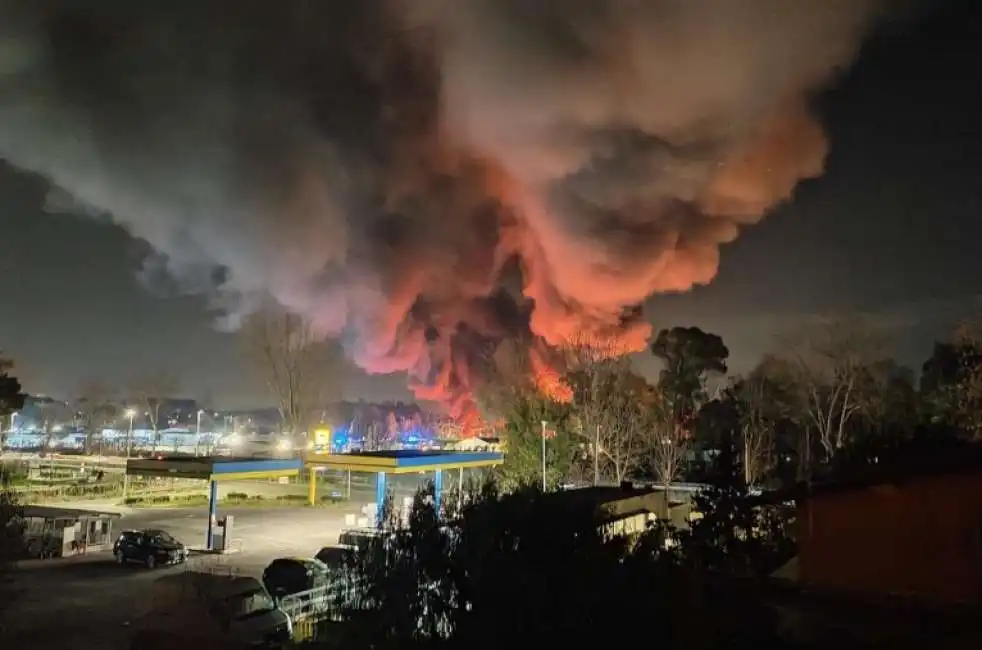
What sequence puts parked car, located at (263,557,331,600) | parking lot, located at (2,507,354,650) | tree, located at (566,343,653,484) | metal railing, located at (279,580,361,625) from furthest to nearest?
tree, located at (566,343,653,484)
parked car, located at (263,557,331,600)
parking lot, located at (2,507,354,650)
metal railing, located at (279,580,361,625)

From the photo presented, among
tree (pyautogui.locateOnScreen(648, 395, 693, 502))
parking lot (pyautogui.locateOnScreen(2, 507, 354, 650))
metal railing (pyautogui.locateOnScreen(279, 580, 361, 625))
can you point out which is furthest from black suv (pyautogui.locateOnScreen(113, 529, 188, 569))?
tree (pyautogui.locateOnScreen(648, 395, 693, 502))

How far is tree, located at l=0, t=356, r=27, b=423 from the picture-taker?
35.4 m

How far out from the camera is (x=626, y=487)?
22.6 meters

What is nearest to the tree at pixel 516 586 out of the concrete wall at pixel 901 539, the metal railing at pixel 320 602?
the metal railing at pixel 320 602

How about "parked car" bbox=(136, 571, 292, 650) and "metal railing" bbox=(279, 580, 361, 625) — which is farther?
"parked car" bbox=(136, 571, 292, 650)

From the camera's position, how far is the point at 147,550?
21234 millimetres

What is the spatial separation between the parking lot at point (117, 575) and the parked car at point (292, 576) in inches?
55.4

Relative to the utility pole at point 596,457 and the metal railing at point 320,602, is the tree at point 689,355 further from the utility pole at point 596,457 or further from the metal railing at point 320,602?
the metal railing at point 320,602

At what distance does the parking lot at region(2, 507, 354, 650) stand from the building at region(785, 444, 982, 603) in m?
11.4

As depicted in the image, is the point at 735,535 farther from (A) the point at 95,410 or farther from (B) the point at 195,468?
(A) the point at 95,410

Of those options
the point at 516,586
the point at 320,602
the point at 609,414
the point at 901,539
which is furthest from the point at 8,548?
the point at 609,414

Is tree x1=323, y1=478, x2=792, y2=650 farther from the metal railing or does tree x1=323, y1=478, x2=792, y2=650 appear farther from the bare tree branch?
the bare tree branch

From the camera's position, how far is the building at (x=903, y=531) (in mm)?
8789

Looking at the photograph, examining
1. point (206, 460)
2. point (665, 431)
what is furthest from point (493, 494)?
point (665, 431)
